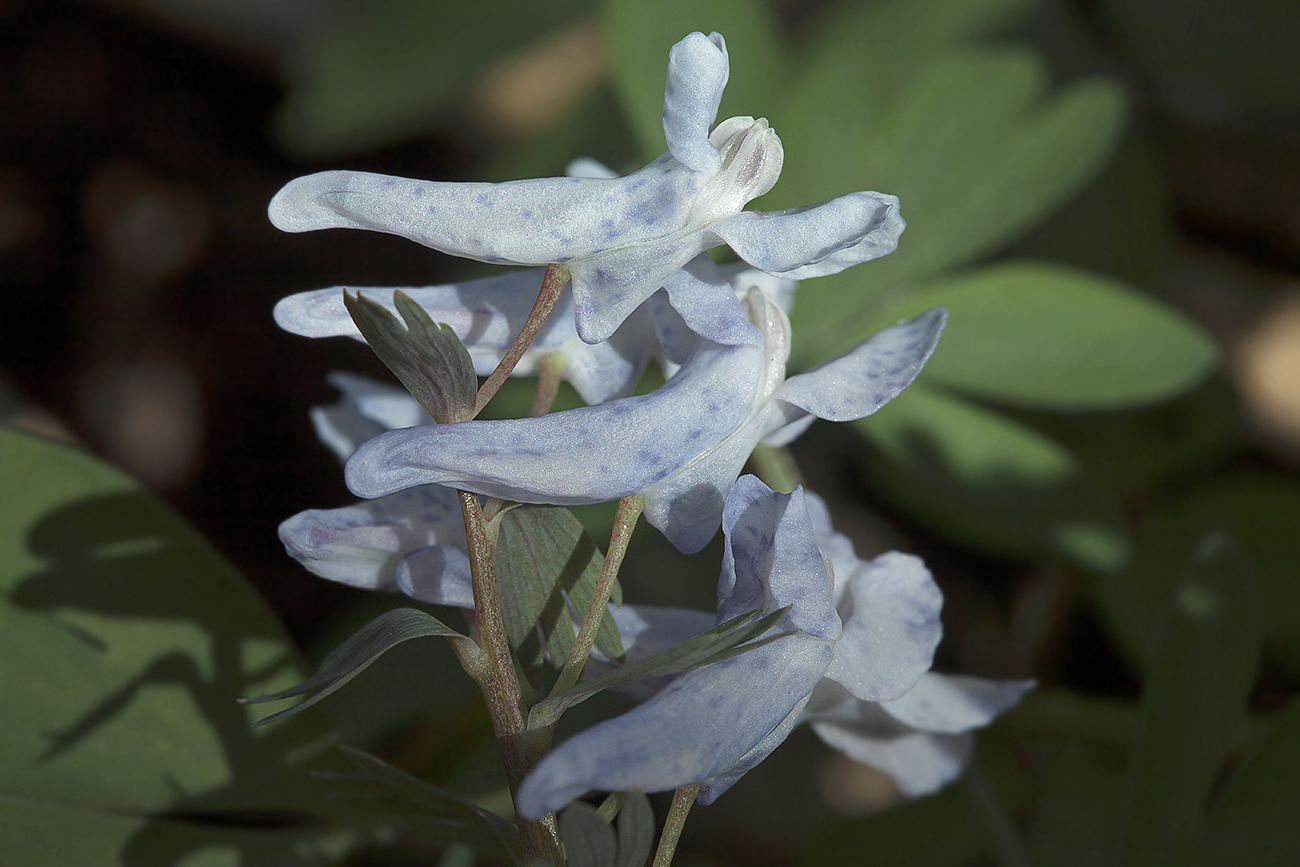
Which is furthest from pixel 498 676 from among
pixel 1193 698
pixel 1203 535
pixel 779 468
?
pixel 1203 535

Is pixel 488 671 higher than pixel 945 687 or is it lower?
higher

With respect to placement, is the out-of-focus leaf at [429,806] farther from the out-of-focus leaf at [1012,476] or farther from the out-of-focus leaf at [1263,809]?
the out-of-focus leaf at [1012,476]

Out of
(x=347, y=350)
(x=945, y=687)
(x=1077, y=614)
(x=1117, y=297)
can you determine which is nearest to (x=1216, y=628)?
(x=945, y=687)

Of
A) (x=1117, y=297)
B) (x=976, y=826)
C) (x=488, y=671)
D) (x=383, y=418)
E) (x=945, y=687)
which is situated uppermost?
(x=383, y=418)

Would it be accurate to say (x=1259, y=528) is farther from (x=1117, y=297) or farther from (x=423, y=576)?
(x=423, y=576)

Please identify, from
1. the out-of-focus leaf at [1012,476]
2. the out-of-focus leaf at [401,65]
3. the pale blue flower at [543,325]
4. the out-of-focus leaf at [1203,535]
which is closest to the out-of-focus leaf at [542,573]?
the pale blue flower at [543,325]
